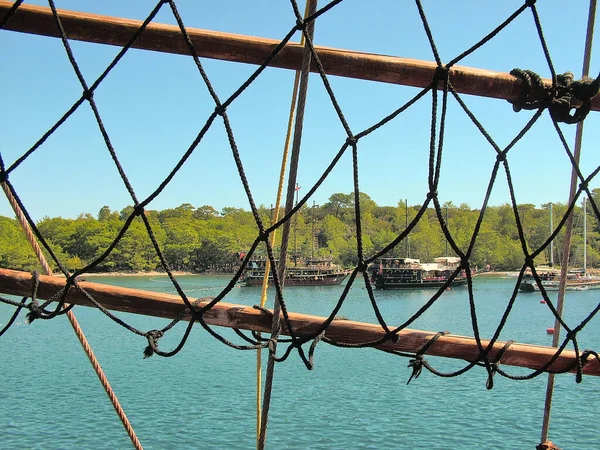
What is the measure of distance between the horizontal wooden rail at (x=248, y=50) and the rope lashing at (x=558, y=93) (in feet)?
0.11

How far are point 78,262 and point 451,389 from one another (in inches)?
2196

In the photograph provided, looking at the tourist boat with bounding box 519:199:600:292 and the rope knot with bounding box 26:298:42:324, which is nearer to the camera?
the rope knot with bounding box 26:298:42:324

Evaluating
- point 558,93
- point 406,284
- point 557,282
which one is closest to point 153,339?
point 558,93

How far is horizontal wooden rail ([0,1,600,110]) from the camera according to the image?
2.03 metres

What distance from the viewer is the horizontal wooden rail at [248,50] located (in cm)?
203

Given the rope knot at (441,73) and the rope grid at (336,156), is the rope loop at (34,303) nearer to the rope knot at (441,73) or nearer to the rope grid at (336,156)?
the rope grid at (336,156)

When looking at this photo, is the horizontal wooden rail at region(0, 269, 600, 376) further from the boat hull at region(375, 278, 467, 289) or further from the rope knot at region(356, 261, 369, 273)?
the boat hull at region(375, 278, 467, 289)

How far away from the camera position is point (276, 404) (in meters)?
Result: 12.9

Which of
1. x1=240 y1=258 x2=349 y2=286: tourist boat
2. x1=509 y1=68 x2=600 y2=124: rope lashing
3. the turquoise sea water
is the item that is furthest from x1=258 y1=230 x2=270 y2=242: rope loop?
x1=240 y1=258 x2=349 y2=286: tourist boat

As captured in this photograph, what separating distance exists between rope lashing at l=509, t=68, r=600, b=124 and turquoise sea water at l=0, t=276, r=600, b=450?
28.8 ft

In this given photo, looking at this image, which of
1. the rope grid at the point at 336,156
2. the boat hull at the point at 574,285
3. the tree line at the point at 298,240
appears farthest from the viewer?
the tree line at the point at 298,240

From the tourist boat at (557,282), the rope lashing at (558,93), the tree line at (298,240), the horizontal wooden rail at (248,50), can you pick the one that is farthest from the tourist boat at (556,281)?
the horizontal wooden rail at (248,50)

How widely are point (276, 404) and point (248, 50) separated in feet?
38.4

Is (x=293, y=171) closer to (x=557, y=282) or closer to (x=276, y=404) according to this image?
(x=276, y=404)
